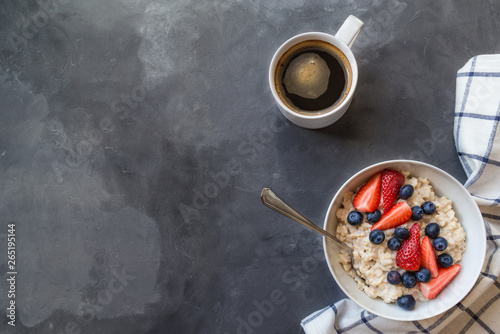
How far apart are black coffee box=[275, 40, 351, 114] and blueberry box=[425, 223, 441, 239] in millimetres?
521

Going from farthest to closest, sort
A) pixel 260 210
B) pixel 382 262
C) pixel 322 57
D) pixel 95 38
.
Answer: pixel 95 38 < pixel 260 210 < pixel 322 57 < pixel 382 262

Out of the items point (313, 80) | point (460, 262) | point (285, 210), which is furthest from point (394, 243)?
point (313, 80)

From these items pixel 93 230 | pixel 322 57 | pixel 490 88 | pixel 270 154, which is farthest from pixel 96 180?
pixel 490 88

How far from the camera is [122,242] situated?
5.68 ft

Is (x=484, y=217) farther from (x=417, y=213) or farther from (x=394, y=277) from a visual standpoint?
(x=394, y=277)

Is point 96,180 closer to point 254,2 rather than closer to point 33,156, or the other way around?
point 33,156

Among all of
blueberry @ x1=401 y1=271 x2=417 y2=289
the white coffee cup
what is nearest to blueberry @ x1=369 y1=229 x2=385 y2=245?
blueberry @ x1=401 y1=271 x2=417 y2=289

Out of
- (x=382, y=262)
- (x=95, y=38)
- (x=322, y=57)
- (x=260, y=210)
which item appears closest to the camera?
(x=382, y=262)

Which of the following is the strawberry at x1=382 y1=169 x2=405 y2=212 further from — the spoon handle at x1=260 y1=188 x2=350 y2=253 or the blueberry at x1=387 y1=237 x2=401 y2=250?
the spoon handle at x1=260 y1=188 x2=350 y2=253

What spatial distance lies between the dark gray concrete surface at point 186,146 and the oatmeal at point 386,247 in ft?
0.58

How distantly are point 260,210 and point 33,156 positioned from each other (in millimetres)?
960

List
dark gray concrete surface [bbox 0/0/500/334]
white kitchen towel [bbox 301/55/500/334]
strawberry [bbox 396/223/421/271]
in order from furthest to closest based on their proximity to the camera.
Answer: dark gray concrete surface [bbox 0/0/500/334]
white kitchen towel [bbox 301/55/500/334]
strawberry [bbox 396/223/421/271]

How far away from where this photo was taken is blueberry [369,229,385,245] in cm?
141

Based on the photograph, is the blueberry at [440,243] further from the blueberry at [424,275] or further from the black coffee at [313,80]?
the black coffee at [313,80]
